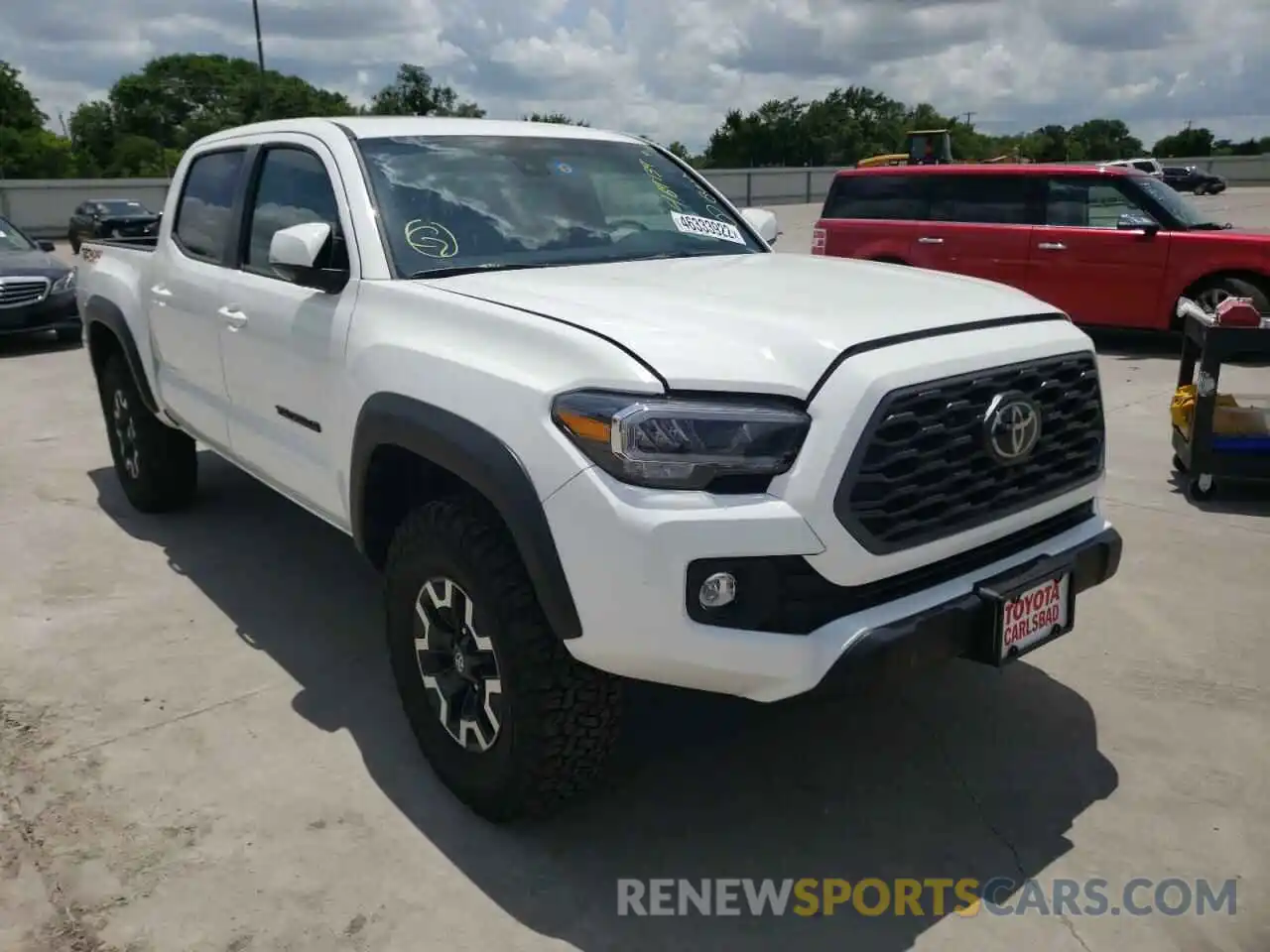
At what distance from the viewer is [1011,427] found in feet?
8.93

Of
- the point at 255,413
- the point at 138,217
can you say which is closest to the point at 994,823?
the point at 255,413

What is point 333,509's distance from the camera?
142 inches

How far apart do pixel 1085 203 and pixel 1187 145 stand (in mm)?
86469

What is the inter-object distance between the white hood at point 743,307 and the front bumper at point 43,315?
10199 mm

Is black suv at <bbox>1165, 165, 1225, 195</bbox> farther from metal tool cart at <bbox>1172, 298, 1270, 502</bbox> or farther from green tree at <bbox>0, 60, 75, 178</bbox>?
green tree at <bbox>0, 60, 75, 178</bbox>

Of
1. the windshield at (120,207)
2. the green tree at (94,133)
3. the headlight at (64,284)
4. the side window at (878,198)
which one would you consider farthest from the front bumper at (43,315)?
the green tree at (94,133)

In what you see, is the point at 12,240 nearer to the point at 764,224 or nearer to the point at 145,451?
the point at 145,451

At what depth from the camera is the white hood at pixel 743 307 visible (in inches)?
98.0

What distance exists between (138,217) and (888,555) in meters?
25.0

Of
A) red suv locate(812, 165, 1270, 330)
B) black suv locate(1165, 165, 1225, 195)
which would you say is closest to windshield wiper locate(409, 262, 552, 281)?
red suv locate(812, 165, 1270, 330)

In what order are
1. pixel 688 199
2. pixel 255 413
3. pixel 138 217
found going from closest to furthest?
1. pixel 255 413
2. pixel 688 199
3. pixel 138 217

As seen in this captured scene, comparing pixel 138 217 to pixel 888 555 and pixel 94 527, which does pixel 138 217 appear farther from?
pixel 888 555

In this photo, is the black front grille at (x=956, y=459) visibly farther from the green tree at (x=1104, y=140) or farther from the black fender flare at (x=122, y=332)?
the green tree at (x=1104, y=140)

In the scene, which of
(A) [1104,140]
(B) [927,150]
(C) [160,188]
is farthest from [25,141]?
(A) [1104,140]
